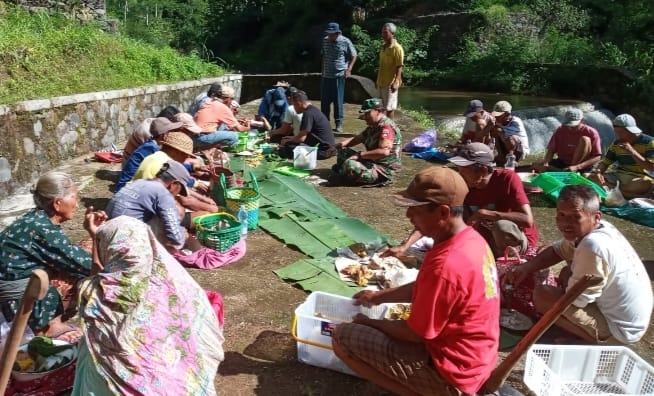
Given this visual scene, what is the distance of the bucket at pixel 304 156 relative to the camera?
24.5 ft

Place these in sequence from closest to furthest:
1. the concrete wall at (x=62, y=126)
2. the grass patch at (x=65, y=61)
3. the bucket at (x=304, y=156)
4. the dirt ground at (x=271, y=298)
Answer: the dirt ground at (x=271, y=298), the concrete wall at (x=62, y=126), the grass patch at (x=65, y=61), the bucket at (x=304, y=156)

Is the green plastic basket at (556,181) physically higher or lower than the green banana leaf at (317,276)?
higher

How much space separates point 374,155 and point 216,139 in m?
2.05

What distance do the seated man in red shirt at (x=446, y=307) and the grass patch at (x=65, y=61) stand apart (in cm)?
524

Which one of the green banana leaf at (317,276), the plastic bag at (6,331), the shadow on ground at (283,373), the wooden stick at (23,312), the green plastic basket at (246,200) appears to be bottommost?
the shadow on ground at (283,373)

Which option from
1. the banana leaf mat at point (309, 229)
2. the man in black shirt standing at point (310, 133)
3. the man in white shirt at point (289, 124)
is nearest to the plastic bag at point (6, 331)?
the banana leaf mat at point (309, 229)

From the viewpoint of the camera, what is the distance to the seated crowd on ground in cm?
251

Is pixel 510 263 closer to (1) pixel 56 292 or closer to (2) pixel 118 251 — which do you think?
(2) pixel 118 251

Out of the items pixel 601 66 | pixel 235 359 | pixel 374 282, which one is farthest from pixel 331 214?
pixel 601 66

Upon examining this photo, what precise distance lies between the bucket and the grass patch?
9.23 feet

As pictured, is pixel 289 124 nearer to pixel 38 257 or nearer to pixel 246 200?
pixel 246 200

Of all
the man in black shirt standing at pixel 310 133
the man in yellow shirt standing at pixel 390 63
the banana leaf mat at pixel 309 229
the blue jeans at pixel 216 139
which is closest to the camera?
the banana leaf mat at pixel 309 229

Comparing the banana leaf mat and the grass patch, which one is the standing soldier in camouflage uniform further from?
the grass patch

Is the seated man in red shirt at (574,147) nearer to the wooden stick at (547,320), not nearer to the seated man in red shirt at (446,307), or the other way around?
the wooden stick at (547,320)
